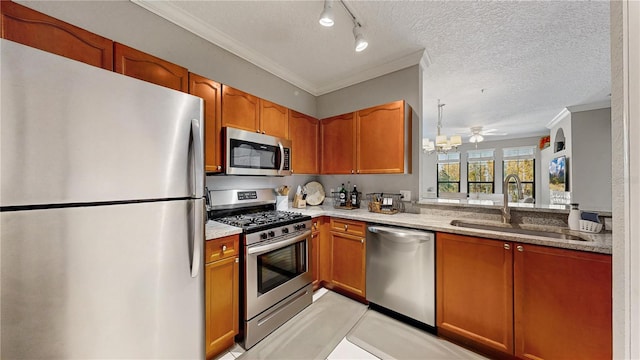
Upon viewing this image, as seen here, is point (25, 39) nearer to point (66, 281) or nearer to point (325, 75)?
point (66, 281)

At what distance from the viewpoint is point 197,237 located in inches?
46.1

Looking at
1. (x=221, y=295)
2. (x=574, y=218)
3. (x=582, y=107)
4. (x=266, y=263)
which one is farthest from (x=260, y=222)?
(x=582, y=107)

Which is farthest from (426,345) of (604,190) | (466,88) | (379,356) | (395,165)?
(604,190)

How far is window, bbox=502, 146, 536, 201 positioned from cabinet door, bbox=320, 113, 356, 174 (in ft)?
23.6

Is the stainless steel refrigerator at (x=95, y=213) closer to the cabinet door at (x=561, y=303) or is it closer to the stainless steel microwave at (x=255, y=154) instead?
the stainless steel microwave at (x=255, y=154)

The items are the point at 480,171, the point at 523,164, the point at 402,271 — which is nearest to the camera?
the point at 402,271

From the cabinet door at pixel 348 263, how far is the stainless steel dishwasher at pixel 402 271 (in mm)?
87

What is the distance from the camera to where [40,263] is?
0.78 m

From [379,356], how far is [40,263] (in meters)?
1.98

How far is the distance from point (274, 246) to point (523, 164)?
888 centimetres

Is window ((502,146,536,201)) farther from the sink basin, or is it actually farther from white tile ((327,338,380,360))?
white tile ((327,338,380,360))

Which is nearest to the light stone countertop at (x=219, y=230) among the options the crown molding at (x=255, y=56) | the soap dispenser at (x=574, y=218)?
the crown molding at (x=255, y=56)

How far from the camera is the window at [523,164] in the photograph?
696 centimetres

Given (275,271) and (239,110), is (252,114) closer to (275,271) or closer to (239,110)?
(239,110)
